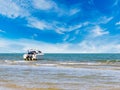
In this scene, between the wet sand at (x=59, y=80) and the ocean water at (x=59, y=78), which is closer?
the wet sand at (x=59, y=80)

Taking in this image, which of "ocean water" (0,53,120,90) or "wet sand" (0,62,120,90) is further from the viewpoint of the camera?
"ocean water" (0,53,120,90)

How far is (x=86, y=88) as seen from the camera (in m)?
19.1

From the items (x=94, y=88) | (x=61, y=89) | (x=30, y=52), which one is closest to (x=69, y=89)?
(x=61, y=89)

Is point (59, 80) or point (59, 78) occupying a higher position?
point (59, 78)

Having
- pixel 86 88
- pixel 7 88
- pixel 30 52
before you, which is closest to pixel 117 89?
pixel 86 88

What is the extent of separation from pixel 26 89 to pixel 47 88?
1354 millimetres

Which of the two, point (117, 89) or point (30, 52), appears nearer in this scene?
point (117, 89)

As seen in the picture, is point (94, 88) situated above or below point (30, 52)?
below

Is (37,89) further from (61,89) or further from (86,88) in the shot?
(86,88)

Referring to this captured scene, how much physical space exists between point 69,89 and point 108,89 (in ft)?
7.69

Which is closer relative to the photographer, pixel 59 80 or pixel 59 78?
pixel 59 80

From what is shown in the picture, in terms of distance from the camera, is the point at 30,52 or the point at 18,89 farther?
the point at 30,52

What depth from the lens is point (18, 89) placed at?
733 inches

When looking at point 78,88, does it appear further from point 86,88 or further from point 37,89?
point 37,89
